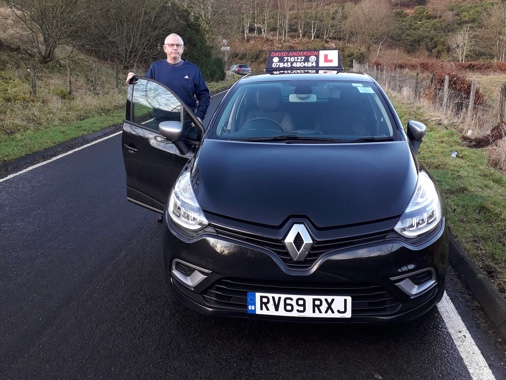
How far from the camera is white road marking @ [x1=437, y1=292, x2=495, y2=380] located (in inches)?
109

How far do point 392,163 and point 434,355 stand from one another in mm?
1234

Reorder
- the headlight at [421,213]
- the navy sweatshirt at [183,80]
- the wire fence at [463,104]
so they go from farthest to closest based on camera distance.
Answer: the wire fence at [463,104] → the navy sweatshirt at [183,80] → the headlight at [421,213]

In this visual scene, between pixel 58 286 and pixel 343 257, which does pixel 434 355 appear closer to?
pixel 343 257

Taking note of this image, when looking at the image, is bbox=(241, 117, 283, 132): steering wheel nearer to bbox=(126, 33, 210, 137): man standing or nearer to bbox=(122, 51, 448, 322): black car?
bbox=(122, 51, 448, 322): black car

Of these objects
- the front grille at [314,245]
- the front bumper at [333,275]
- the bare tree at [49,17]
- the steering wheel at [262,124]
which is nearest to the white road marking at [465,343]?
the front bumper at [333,275]

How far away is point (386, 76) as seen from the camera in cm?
2739

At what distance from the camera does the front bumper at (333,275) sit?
8.98 ft

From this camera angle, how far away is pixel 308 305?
2.77 meters

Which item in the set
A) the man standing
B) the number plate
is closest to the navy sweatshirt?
the man standing

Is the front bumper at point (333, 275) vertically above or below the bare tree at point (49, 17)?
below

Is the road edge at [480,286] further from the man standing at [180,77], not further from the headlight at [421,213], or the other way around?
the man standing at [180,77]

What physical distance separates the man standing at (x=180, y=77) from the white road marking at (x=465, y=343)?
354 centimetres

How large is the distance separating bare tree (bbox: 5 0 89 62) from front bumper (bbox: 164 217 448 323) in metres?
17.6

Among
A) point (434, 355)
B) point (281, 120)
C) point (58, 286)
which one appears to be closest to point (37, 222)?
point (58, 286)
